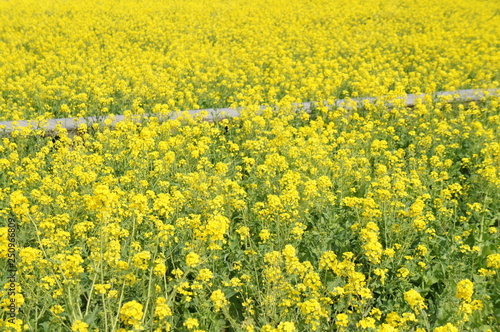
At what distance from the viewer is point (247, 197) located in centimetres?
469

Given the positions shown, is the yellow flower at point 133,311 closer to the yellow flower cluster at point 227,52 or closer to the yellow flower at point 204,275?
the yellow flower at point 204,275

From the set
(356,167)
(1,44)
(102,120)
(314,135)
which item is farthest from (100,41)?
(356,167)

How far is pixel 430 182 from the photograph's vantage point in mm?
5070

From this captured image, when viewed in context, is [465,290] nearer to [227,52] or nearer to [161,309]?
[161,309]

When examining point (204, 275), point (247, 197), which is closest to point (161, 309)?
point (204, 275)

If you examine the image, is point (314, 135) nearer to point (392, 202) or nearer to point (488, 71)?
point (392, 202)

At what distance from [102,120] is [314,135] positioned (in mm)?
3130

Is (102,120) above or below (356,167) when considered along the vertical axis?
above

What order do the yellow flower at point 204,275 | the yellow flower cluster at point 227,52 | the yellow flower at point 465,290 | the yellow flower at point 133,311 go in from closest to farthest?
the yellow flower at point 133,311, the yellow flower at point 465,290, the yellow flower at point 204,275, the yellow flower cluster at point 227,52

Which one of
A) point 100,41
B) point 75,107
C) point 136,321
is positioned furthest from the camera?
point 100,41

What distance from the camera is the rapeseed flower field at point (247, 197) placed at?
3.22 m

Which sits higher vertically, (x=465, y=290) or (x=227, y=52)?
(x=227, y=52)

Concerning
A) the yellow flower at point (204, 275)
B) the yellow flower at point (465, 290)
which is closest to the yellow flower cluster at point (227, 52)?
the yellow flower at point (204, 275)

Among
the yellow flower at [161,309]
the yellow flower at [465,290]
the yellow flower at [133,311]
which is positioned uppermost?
the yellow flower at [133,311]
